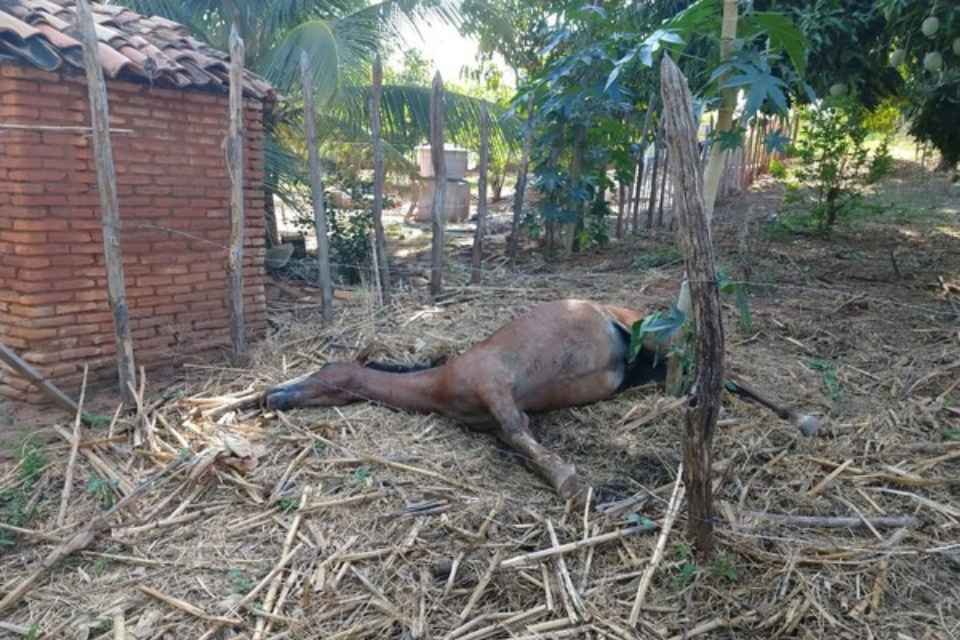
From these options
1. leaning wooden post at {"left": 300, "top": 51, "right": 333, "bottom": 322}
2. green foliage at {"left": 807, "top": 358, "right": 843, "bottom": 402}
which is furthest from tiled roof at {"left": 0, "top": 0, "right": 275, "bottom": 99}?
green foliage at {"left": 807, "top": 358, "right": 843, "bottom": 402}

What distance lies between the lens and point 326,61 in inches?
304

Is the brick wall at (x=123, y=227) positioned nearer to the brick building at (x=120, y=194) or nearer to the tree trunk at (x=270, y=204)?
the brick building at (x=120, y=194)

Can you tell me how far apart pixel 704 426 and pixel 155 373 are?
380 centimetres

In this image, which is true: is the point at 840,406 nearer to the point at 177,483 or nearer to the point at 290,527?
the point at 290,527

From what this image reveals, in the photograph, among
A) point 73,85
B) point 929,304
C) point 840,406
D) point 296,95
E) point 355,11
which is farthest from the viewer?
point 355,11

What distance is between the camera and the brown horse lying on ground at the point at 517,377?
3.69m

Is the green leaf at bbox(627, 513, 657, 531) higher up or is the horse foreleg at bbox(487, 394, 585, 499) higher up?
the horse foreleg at bbox(487, 394, 585, 499)

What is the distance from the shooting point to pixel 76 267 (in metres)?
4.27

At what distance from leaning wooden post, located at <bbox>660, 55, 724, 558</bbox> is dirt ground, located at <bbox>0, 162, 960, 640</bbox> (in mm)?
553

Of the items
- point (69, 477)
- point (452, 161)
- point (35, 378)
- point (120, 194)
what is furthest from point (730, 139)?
point (452, 161)

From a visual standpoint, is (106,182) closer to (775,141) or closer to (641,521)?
(641,521)

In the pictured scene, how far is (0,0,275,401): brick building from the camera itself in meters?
4.03

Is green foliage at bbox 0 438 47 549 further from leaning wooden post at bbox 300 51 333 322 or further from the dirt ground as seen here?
leaning wooden post at bbox 300 51 333 322

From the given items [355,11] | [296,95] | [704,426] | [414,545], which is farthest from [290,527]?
[355,11]
